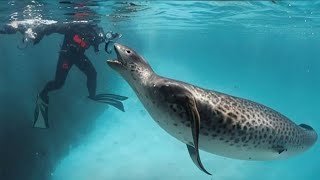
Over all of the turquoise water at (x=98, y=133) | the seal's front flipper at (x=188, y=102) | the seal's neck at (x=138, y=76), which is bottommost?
the turquoise water at (x=98, y=133)

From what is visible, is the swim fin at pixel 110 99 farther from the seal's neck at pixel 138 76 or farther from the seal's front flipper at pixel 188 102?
the seal's front flipper at pixel 188 102

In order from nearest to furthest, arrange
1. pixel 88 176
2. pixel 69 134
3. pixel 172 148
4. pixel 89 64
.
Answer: pixel 89 64 < pixel 88 176 < pixel 69 134 < pixel 172 148

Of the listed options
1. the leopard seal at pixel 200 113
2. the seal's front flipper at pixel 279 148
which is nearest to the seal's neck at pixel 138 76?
the leopard seal at pixel 200 113

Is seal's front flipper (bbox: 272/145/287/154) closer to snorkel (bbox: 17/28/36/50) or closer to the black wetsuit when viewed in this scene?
the black wetsuit

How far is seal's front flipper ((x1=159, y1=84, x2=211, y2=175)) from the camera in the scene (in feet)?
17.1

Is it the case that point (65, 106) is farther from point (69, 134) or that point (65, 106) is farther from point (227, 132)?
point (227, 132)

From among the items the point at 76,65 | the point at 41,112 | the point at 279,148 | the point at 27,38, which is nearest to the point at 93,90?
the point at 76,65

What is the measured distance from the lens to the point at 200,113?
5766 millimetres

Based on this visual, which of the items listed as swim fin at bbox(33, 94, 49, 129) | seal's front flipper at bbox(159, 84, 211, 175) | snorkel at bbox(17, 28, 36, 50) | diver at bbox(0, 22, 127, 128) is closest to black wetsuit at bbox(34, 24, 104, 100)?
diver at bbox(0, 22, 127, 128)

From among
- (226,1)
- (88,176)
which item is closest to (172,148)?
(88,176)

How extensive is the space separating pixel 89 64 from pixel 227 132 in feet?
21.5

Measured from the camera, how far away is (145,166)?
1555 centimetres

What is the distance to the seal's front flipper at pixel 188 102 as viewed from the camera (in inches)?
205

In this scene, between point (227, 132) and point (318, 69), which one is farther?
point (318, 69)
